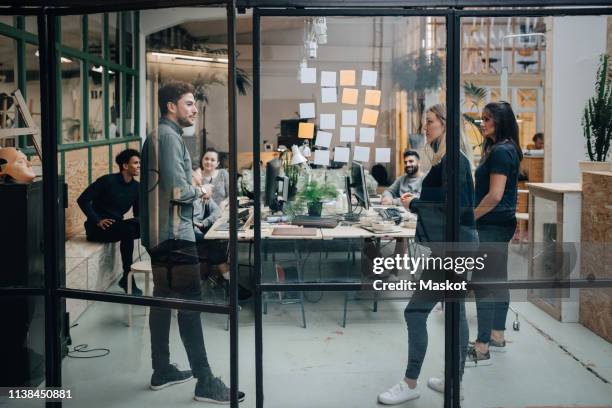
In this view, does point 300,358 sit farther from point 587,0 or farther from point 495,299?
point 587,0

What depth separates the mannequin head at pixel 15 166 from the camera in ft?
13.3

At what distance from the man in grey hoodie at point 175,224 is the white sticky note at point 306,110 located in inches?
24.2

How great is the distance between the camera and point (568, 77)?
13.1 feet

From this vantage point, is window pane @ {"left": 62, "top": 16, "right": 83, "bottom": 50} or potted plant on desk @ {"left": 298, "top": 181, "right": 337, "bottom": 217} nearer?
potted plant on desk @ {"left": 298, "top": 181, "right": 337, "bottom": 217}

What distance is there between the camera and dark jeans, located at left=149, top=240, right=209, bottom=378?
3773 millimetres

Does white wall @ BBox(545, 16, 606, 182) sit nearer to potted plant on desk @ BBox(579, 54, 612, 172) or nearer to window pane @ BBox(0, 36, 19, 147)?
potted plant on desk @ BBox(579, 54, 612, 172)

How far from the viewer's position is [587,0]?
362 centimetres

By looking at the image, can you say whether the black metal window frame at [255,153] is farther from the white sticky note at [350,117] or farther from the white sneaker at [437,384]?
the white sticky note at [350,117]

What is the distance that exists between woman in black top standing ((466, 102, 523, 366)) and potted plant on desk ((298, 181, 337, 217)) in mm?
950

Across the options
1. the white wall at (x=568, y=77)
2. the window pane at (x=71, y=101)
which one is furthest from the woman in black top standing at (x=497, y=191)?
the window pane at (x=71, y=101)

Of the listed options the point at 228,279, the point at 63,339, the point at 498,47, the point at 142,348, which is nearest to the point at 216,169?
the point at 228,279

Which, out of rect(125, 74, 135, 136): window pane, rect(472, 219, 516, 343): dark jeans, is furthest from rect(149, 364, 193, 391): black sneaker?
rect(125, 74, 135, 136): window pane

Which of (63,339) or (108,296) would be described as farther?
(63,339)

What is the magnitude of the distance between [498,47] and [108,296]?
2743 millimetres
